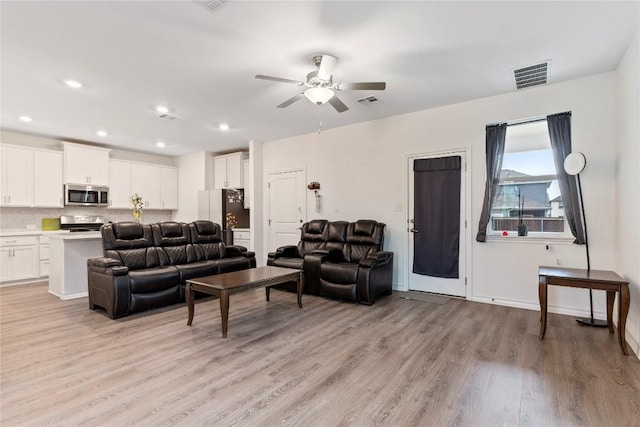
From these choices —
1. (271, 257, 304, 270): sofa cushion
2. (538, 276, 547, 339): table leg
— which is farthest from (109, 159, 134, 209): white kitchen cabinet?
(538, 276, 547, 339): table leg

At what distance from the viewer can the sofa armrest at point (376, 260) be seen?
426 cm

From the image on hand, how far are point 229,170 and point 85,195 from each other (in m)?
2.86

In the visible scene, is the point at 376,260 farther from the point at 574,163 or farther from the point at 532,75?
the point at 532,75

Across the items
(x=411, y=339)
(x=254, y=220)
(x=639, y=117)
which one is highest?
(x=639, y=117)

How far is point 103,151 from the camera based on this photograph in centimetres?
679

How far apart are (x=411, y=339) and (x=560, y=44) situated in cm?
305

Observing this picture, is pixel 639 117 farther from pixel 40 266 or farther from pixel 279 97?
pixel 40 266

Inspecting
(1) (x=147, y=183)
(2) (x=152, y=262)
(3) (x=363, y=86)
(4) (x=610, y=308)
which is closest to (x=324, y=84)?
(3) (x=363, y=86)

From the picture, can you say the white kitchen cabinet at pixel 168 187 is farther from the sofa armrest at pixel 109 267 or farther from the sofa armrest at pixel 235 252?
the sofa armrest at pixel 109 267

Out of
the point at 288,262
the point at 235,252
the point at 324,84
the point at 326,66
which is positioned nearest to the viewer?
the point at 326,66

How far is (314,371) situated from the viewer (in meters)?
2.46

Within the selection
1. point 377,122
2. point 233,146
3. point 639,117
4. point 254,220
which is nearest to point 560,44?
point 639,117

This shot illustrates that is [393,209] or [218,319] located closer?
[218,319]

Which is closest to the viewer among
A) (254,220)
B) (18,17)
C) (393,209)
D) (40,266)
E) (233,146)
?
(18,17)
